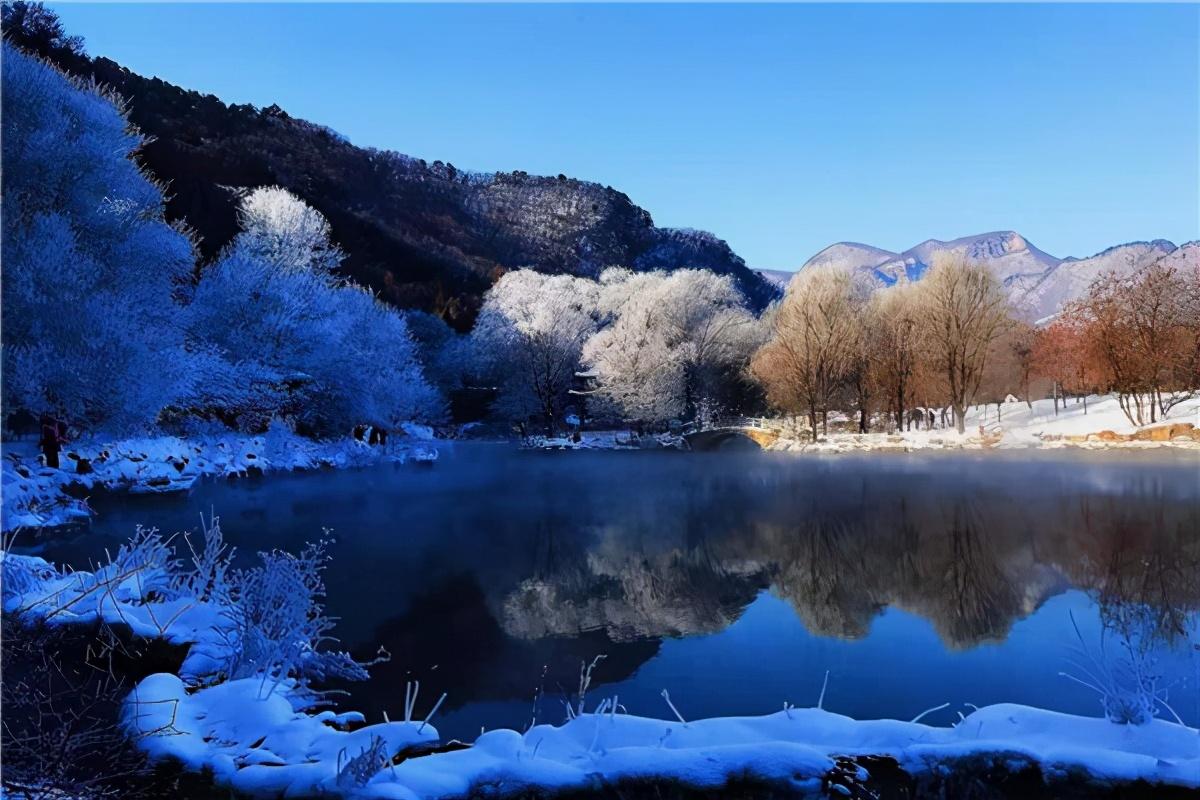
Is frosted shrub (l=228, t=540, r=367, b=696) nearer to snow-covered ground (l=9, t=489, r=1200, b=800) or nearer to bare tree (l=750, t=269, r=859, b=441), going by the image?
snow-covered ground (l=9, t=489, r=1200, b=800)

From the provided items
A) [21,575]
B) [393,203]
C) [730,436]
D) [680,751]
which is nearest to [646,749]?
[680,751]

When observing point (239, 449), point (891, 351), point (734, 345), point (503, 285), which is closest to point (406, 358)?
point (503, 285)

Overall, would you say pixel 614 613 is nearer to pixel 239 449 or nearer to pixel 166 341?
pixel 166 341

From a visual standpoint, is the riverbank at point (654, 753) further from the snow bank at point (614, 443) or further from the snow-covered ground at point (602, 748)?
the snow bank at point (614, 443)

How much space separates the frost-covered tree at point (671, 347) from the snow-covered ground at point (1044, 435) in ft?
14.8

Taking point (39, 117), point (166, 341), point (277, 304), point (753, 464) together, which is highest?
point (39, 117)

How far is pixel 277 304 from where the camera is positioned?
24.1 m

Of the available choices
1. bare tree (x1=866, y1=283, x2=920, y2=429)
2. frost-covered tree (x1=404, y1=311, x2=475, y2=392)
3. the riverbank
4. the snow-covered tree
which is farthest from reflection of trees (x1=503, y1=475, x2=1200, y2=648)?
frost-covered tree (x1=404, y1=311, x2=475, y2=392)

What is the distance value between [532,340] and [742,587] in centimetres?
3019

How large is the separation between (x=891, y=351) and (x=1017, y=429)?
218 inches

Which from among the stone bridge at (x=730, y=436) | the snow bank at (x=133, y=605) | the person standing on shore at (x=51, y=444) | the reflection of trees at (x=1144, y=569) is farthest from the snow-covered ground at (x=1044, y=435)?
the snow bank at (x=133, y=605)

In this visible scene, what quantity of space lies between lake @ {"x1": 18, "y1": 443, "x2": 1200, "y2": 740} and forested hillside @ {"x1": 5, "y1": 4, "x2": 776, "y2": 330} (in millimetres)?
22412

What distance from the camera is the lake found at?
5.18 metres

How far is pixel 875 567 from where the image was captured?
336 inches
